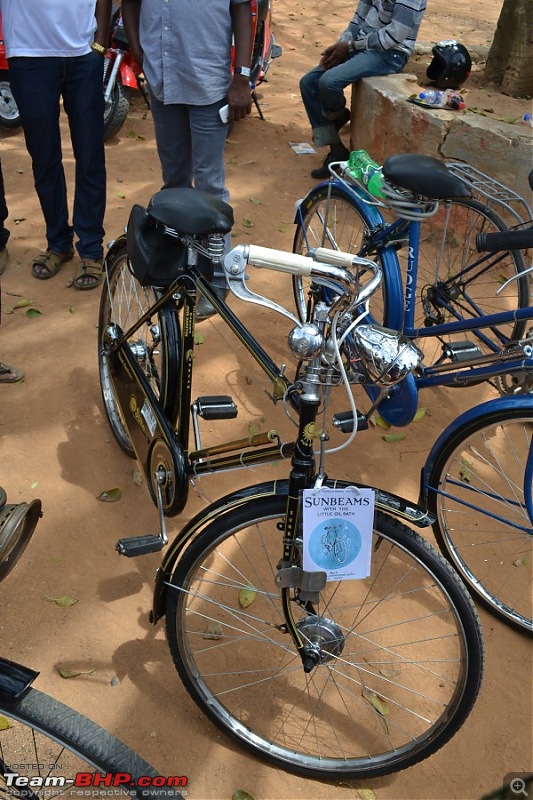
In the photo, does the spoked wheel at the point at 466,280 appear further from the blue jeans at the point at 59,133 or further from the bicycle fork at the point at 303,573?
the blue jeans at the point at 59,133

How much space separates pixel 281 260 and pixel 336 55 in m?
4.69

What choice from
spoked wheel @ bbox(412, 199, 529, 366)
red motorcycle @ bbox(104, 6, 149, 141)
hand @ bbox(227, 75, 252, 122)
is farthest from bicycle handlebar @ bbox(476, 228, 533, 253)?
red motorcycle @ bbox(104, 6, 149, 141)

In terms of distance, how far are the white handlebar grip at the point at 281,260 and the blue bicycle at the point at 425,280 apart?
13.2 inches

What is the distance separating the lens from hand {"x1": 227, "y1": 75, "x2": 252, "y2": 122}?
3.52 metres

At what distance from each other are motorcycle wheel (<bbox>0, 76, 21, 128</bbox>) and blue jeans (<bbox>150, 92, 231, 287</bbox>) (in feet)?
9.33

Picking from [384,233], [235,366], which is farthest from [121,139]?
[384,233]

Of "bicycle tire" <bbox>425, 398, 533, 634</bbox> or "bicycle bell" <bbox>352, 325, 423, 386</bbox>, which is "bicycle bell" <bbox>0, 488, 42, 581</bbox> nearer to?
"bicycle bell" <bbox>352, 325, 423, 386</bbox>

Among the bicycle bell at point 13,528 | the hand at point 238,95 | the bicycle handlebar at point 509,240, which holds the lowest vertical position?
the bicycle bell at point 13,528

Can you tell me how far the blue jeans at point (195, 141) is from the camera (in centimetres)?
364

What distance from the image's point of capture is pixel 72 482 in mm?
3162

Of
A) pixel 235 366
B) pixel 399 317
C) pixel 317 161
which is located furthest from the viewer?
pixel 317 161

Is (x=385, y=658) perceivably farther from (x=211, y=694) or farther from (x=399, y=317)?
(x=399, y=317)

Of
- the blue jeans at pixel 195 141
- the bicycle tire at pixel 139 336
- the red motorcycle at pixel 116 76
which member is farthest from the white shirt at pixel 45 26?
the red motorcycle at pixel 116 76

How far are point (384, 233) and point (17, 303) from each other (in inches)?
90.2
